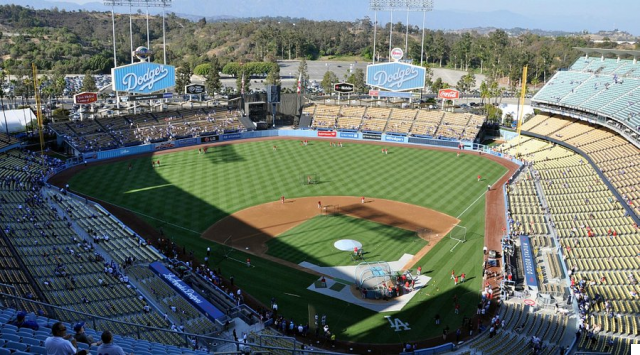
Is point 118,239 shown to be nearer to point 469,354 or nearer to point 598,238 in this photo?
point 469,354

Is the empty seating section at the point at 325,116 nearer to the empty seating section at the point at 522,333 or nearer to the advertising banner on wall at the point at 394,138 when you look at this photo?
the advertising banner on wall at the point at 394,138

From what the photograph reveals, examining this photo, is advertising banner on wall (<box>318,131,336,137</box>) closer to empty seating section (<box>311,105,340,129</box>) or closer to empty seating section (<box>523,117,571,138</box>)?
empty seating section (<box>311,105,340,129</box>)

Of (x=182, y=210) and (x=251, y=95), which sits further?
(x=251, y=95)

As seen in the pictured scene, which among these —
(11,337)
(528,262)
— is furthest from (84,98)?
(11,337)

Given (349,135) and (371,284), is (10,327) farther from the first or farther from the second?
(349,135)

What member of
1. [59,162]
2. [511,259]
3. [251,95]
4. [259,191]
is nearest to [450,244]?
[511,259]

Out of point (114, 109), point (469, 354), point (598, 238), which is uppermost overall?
point (114, 109)

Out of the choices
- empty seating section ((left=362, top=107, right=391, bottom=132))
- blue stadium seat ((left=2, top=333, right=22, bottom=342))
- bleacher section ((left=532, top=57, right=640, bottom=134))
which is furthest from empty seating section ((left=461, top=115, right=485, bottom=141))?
blue stadium seat ((left=2, top=333, right=22, bottom=342))

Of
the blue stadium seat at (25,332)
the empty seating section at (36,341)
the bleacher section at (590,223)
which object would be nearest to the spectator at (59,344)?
the empty seating section at (36,341)
